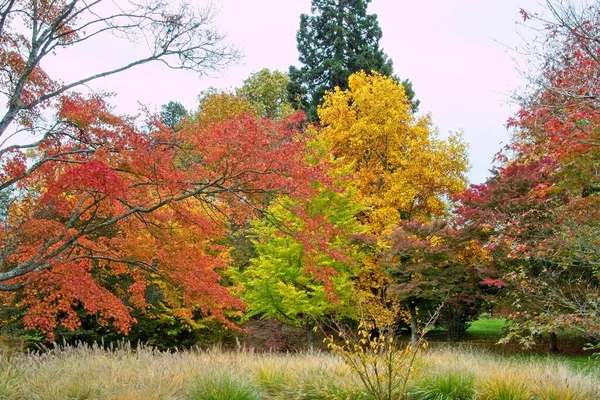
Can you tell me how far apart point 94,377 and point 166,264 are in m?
3.13

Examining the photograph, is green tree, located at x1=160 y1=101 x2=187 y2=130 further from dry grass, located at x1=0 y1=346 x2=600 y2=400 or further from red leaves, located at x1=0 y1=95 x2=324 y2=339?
dry grass, located at x1=0 y1=346 x2=600 y2=400

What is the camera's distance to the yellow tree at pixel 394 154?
20422 mm

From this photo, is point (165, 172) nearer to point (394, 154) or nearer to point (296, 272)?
point (296, 272)

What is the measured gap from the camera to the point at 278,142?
9.24 m

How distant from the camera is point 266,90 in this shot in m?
34.8

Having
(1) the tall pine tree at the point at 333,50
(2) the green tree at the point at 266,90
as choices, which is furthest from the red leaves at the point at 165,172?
(2) the green tree at the point at 266,90

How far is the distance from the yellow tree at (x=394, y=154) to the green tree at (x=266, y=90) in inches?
511

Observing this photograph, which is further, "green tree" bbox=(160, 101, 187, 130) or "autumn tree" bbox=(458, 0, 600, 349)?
"green tree" bbox=(160, 101, 187, 130)

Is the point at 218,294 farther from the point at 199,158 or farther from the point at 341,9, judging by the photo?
the point at 341,9

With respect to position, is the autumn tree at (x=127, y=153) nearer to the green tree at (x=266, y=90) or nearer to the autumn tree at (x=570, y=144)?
the autumn tree at (x=570, y=144)

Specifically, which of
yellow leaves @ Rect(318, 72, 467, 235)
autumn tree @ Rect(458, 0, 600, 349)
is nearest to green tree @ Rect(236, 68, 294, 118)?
yellow leaves @ Rect(318, 72, 467, 235)

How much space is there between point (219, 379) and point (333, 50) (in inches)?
1056

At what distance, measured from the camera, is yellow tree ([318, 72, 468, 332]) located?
20.4 metres

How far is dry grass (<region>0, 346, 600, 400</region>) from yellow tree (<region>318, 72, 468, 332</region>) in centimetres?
1281
